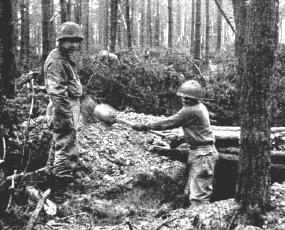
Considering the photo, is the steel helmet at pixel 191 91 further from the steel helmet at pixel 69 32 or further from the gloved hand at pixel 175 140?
the steel helmet at pixel 69 32

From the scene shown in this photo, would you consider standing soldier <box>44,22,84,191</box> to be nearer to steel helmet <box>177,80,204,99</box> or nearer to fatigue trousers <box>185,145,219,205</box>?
steel helmet <box>177,80,204,99</box>

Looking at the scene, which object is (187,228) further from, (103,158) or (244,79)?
(103,158)

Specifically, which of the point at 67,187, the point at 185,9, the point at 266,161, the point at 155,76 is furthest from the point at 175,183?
the point at 185,9

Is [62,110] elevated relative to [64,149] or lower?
elevated

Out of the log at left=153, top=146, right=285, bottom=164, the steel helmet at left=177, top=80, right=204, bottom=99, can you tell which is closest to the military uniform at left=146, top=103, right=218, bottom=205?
the steel helmet at left=177, top=80, right=204, bottom=99

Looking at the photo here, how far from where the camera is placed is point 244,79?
158 inches

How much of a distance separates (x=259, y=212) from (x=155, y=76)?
24.5ft

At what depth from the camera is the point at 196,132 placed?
5.73m

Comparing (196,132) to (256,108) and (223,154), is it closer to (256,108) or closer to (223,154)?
(223,154)

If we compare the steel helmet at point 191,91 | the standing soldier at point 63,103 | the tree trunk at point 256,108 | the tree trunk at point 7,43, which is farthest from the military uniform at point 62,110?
the tree trunk at point 256,108

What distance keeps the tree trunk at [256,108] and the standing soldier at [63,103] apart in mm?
2749

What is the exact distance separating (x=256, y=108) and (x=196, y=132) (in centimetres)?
184

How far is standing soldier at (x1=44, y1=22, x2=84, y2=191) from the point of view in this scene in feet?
18.6

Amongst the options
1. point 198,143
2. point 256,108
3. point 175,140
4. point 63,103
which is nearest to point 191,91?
point 198,143
